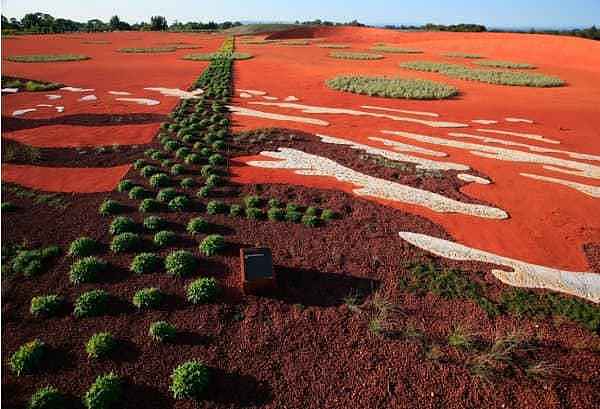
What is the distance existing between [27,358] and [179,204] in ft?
22.7

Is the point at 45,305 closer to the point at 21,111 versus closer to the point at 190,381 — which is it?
the point at 190,381

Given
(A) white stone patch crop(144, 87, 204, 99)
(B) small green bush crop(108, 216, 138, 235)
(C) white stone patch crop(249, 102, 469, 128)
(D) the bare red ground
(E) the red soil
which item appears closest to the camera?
(B) small green bush crop(108, 216, 138, 235)

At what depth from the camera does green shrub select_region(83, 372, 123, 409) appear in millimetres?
6836

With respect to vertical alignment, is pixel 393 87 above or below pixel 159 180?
above

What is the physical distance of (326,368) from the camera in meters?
7.81

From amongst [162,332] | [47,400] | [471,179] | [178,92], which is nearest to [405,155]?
[471,179]

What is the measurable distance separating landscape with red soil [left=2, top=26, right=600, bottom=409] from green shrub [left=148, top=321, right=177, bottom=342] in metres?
0.15

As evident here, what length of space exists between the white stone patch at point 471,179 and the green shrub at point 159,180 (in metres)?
13.3

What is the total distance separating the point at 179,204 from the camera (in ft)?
44.8

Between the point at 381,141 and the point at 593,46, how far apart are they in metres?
69.9

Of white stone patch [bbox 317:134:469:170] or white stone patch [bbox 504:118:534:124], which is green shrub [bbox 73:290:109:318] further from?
white stone patch [bbox 504:118:534:124]

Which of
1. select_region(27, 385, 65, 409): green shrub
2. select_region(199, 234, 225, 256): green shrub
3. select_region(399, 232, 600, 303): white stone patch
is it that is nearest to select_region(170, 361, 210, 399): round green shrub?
select_region(27, 385, 65, 409): green shrub

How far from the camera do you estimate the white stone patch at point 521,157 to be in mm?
18656

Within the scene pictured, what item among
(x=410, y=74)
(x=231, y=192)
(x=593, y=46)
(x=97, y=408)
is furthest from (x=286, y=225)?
(x=593, y=46)
